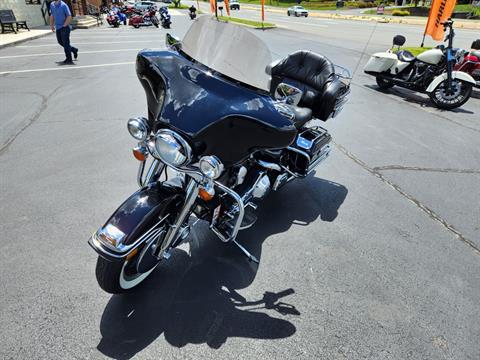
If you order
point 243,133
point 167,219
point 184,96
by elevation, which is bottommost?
point 167,219

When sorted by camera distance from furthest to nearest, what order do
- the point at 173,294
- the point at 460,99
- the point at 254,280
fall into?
the point at 460,99
the point at 254,280
the point at 173,294

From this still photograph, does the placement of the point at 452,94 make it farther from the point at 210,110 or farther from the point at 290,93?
the point at 210,110

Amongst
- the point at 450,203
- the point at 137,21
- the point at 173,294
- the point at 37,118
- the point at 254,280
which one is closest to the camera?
the point at 173,294

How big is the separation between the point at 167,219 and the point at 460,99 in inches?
288

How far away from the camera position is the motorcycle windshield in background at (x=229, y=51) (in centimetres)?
201

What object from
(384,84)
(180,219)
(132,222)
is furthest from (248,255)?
(384,84)

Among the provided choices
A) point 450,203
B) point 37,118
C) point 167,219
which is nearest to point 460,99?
point 450,203

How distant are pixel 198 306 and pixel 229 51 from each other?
1.73 m

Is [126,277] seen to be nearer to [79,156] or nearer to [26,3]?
[79,156]

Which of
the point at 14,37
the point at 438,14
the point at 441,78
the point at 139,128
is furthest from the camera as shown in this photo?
the point at 14,37

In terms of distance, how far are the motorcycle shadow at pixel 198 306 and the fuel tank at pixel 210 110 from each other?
1033 millimetres

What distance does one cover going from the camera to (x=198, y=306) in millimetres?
2291

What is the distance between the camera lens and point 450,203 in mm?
3701

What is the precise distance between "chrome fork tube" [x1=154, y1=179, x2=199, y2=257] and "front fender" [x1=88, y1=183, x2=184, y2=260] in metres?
0.10
